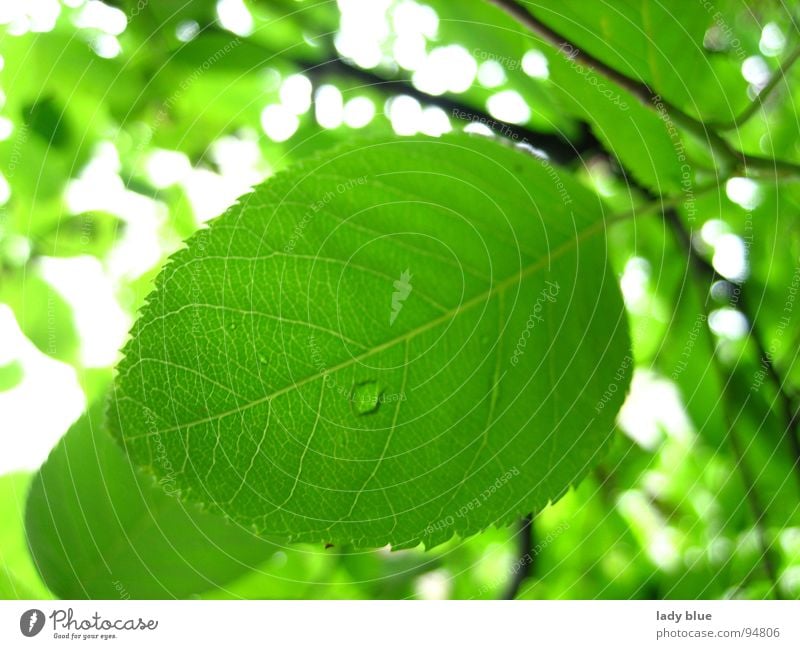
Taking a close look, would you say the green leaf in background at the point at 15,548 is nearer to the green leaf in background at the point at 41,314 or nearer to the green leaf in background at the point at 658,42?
the green leaf in background at the point at 41,314

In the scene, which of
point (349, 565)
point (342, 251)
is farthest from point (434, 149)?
point (349, 565)

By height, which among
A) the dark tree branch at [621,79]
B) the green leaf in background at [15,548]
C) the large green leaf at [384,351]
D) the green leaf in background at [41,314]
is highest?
the dark tree branch at [621,79]

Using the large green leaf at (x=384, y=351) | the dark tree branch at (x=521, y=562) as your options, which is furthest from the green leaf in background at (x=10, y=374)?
the dark tree branch at (x=521, y=562)

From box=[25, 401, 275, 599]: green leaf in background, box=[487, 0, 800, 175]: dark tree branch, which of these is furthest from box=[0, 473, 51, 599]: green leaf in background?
box=[487, 0, 800, 175]: dark tree branch

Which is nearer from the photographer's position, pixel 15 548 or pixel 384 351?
pixel 384 351

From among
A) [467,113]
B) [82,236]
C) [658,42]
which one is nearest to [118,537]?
[82,236]

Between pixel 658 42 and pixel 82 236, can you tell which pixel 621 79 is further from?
pixel 82 236
